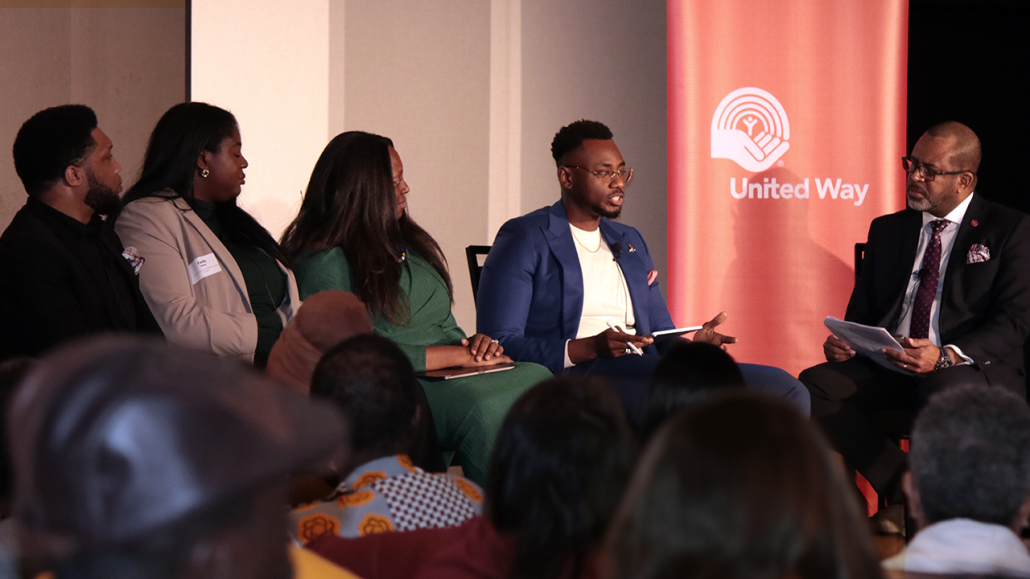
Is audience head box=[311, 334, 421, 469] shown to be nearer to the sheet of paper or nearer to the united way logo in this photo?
the sheet of paper

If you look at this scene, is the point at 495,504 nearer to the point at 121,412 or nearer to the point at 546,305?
the point at 121,412

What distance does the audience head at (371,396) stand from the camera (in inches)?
67.2

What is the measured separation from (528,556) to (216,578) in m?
0.61

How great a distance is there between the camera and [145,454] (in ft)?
1.78

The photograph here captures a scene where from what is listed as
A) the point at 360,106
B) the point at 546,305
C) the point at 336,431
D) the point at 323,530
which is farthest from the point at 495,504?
the point at 360,106

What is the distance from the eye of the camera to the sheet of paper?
3.10 metres

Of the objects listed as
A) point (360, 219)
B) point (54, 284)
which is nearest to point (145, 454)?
point (54, 284)

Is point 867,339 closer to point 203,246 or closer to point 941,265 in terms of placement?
point 941,265

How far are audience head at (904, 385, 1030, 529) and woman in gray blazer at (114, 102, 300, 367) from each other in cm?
208

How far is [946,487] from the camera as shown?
137 cm

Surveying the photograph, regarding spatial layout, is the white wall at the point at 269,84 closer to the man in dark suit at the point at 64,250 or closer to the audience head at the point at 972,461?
the man in dark suit at the point at 64,250

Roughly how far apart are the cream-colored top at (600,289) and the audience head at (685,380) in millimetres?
1360

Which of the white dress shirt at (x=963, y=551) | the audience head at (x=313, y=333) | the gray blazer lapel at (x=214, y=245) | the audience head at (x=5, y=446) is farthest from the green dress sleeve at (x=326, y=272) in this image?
the white dress shirt at (x=963, y=551)

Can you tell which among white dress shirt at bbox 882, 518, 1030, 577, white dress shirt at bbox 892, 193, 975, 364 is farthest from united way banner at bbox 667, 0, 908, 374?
white dress shirt at bbox 882, 518, 1030, 577
